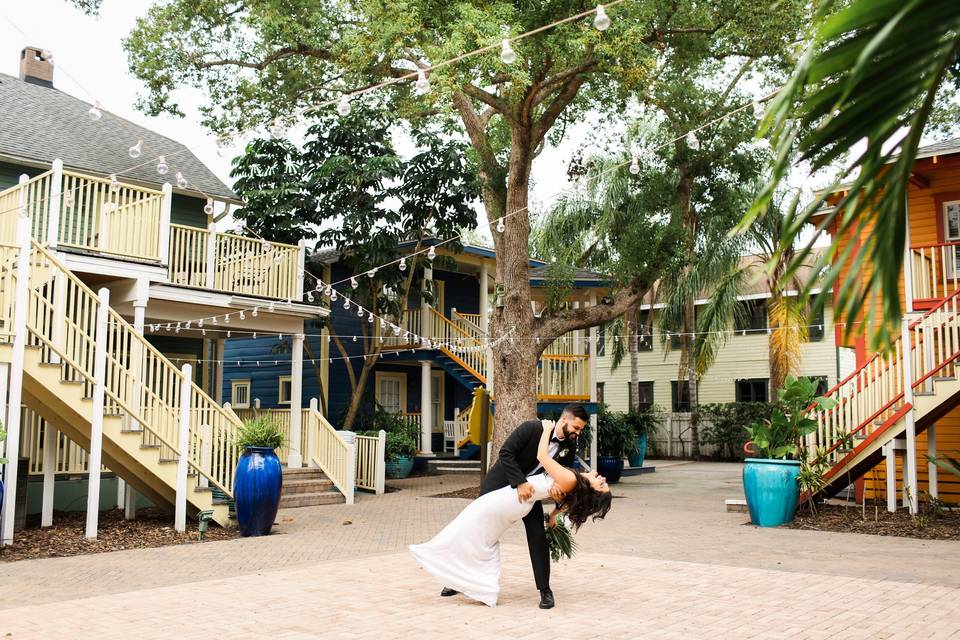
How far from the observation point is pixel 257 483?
1134 cm

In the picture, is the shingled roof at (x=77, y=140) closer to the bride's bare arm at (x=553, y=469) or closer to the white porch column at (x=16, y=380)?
the white porch column at (x=16, y=380)

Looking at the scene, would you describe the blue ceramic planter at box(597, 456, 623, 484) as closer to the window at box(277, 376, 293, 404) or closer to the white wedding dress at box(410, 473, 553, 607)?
the window at box(277, 376, 293, 404)

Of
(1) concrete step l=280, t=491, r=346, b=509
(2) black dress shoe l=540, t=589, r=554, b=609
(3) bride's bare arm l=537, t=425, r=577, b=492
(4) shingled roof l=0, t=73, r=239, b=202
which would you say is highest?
(4) shingled roof l=0, t=73, r=239, b=202

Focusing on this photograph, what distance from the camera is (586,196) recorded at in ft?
105

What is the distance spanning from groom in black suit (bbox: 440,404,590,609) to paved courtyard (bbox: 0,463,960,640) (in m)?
0.31

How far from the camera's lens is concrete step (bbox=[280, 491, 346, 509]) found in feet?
49.4

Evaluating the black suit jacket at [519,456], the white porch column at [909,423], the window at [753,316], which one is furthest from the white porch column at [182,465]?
the window at [753,316]

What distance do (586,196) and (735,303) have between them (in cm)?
663

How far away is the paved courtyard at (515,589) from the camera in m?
6.13

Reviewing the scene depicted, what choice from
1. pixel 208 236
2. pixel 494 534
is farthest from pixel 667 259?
pixel 494 534

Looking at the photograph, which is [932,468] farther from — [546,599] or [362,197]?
[362,197]

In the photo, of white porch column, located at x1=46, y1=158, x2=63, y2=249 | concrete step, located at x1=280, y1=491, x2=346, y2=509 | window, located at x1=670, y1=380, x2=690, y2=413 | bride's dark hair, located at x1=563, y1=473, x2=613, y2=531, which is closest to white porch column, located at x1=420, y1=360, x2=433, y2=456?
concrete step, located at x1=280, y1=491, x2=346, y2=509

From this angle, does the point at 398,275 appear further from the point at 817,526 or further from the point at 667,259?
the point at 817,526

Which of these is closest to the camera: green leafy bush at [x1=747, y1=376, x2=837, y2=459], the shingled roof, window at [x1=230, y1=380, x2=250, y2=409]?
green leafy bush at [x1=747, y1=376, x2=837, y2=459]
